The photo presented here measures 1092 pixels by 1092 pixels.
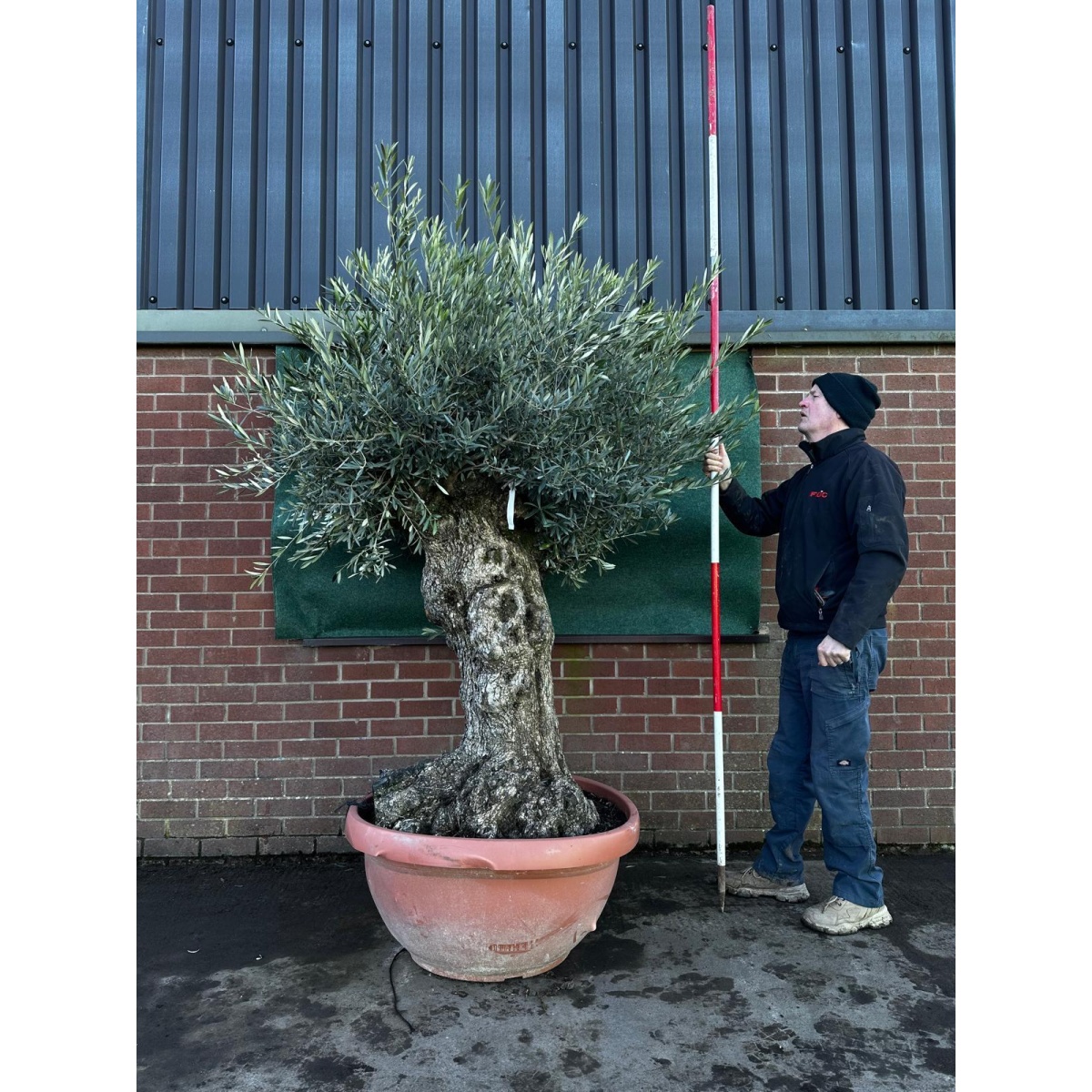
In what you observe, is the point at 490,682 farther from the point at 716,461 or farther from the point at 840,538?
the point at 840,538

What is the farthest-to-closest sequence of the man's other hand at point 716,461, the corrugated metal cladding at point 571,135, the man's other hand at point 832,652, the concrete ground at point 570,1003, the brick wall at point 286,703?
the corrugated metal cladding at point 571,135 < the brick wall at point 286,703 < the man's other hand at point 716,461 < the man's other hand at point 832,652 < the concrete ground at point 570,1003

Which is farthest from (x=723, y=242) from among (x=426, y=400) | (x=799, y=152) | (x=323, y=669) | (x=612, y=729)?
(x=323, y=669)

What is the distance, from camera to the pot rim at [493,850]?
2785 millimetres

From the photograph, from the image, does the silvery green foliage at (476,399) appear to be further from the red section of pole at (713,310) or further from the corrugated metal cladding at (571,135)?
the corrugated metal cladding at (571,135)

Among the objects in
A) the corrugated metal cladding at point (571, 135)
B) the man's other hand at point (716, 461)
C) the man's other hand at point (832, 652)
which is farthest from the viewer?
the corrugated metal cladding at point (571, 135)

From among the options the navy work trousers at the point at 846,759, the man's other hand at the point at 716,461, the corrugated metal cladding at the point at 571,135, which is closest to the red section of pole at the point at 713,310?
the man's other hand at the point at 716,461

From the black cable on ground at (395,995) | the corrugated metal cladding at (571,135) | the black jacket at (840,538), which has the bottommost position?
the black cable on ground at (395,995)

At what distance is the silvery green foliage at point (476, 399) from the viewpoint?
290 cm

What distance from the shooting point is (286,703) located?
428 cm

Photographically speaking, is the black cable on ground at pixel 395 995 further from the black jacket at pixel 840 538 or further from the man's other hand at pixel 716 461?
the man's other hand at pixel 716 461

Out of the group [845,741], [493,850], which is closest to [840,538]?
[845,741]

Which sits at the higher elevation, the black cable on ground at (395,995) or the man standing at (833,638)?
the man standing at (833,638)

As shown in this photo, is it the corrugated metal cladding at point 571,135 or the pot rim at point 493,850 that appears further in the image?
the corrugated metal cladding at point 571,135

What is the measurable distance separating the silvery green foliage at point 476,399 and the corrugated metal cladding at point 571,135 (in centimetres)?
130
